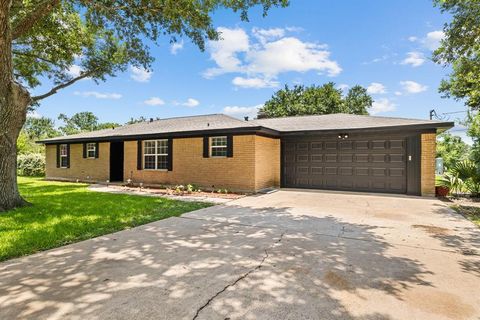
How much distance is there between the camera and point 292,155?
12672 mm

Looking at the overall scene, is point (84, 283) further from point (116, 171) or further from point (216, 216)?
point (116, 171)

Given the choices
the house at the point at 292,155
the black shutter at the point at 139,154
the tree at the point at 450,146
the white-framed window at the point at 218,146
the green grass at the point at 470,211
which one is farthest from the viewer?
the tree at the point at 450,146

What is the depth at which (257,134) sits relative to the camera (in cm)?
1120

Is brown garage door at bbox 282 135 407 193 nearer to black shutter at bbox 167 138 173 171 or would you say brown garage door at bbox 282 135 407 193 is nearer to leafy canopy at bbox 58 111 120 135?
black shutter at bbox 167 138 173 171

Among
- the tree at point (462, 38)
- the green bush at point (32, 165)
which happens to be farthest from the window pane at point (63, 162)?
the tree at point (462, 38)

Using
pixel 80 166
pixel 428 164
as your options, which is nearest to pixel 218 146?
pixel 428 164

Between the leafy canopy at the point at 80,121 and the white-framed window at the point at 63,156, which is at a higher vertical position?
the leafy canopy at the point at 80,121

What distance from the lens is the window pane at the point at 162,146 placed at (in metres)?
13.3

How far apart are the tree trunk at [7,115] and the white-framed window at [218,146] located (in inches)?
273

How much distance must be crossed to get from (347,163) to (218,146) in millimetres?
5975

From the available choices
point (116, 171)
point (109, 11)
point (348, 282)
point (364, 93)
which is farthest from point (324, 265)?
point (364, 93)

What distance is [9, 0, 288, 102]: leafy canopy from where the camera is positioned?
8000mm

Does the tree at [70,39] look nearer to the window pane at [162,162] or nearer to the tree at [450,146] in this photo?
the window pane at [162,162]

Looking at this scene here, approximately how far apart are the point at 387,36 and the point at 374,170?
821 cm
